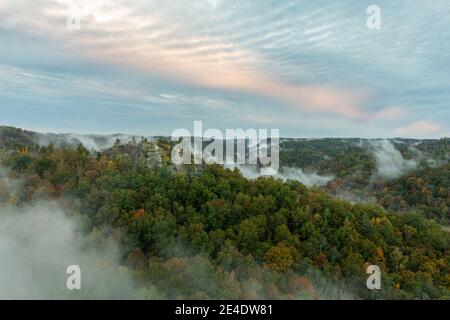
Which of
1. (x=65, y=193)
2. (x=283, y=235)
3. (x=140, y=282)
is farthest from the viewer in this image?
(x=65, y=193)

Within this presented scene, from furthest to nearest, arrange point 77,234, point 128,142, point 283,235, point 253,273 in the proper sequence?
point 128,142
point 283,235
point 77,234
point 253,273

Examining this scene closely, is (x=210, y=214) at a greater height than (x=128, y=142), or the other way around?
(x=128, y=142)

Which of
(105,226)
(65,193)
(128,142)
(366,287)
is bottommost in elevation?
(366,287)

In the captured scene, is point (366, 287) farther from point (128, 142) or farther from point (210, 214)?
point (128, 142)

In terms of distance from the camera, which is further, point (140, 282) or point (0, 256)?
point (0, 256)
